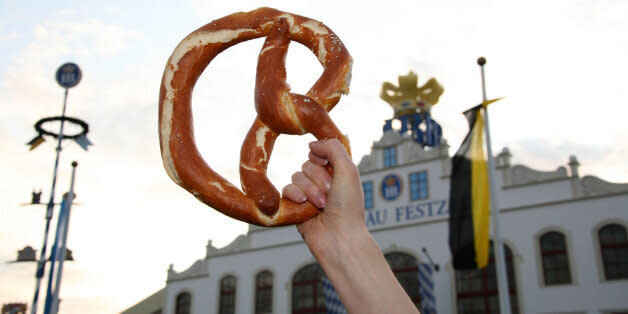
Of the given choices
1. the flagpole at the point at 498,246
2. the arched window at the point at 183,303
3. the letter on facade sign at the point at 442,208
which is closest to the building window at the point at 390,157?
the letter on facade sign at the point at 442,208

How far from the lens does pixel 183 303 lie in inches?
998

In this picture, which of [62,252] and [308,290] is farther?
[308,290]

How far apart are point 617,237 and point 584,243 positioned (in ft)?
3.05

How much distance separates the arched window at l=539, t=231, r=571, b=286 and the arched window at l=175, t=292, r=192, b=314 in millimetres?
15297

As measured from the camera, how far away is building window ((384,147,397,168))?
21.9 meters

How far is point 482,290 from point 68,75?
17882 mm

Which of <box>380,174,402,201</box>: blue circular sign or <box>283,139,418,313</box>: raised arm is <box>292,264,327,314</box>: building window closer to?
<box>380,174,402,201</box>: blue circular sign

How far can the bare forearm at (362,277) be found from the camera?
6.15 ft

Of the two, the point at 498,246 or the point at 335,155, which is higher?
the point at 498,246

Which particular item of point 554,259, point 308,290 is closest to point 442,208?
point 554,259

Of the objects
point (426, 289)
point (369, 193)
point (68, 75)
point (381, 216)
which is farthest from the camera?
point (68, 75)

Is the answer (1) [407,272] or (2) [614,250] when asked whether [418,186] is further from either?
(2) [614,250]

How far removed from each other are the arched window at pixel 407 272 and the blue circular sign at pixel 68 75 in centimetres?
1427

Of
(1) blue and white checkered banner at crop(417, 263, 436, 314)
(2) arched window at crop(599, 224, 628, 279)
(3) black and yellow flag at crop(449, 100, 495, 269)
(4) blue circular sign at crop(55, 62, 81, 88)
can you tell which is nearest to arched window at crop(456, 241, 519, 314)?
(1) blue and white checkered banner at crop(417, 263, 436, 314)
